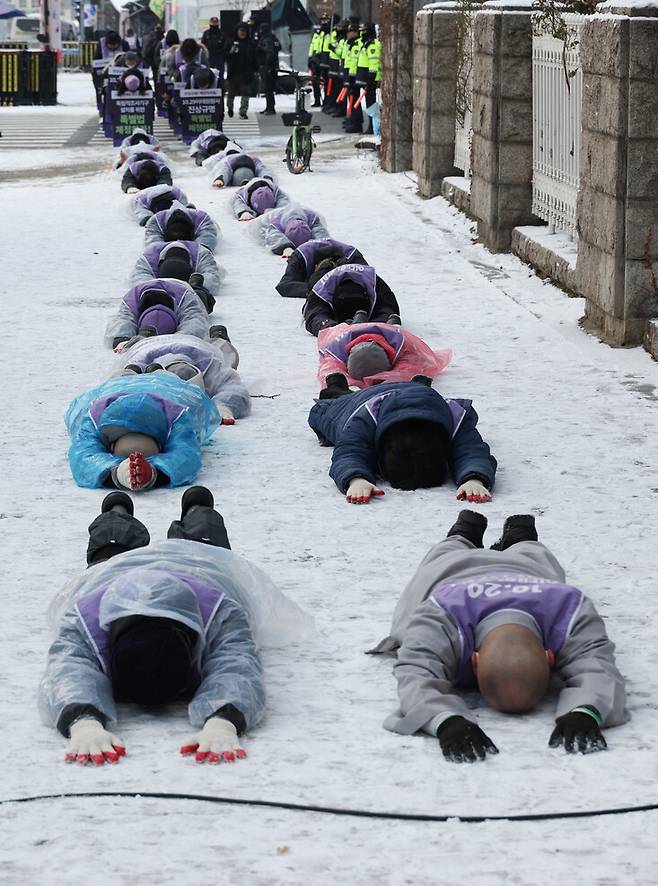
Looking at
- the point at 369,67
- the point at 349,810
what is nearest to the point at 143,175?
the point at 369,67

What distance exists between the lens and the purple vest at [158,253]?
10.9 m

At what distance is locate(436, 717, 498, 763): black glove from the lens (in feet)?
12.4

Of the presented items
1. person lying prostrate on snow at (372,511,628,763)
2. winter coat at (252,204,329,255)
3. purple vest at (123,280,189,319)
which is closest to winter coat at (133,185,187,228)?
winter coat at (252,204,329,255)

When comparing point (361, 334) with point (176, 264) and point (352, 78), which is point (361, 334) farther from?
point (352, 78)

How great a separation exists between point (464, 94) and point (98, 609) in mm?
12419

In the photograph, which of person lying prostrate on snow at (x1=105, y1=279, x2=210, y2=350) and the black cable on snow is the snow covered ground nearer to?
the black cable on snow

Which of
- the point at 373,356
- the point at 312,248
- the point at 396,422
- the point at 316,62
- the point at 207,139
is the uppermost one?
the point at 316,62

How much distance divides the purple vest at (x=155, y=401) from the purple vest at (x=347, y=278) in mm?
3006

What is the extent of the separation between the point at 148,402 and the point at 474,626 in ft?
8.69

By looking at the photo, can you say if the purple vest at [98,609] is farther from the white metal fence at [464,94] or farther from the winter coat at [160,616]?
the white metal fence at [464,94]

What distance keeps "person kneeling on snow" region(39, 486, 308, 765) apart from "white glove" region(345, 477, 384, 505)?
5.15ft

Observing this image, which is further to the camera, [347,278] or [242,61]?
[242,61]

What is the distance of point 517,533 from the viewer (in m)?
5.00

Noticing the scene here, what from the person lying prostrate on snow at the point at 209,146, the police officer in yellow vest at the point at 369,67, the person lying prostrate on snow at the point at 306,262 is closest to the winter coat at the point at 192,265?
the person lying prostrate on snow at the point at 306,262
